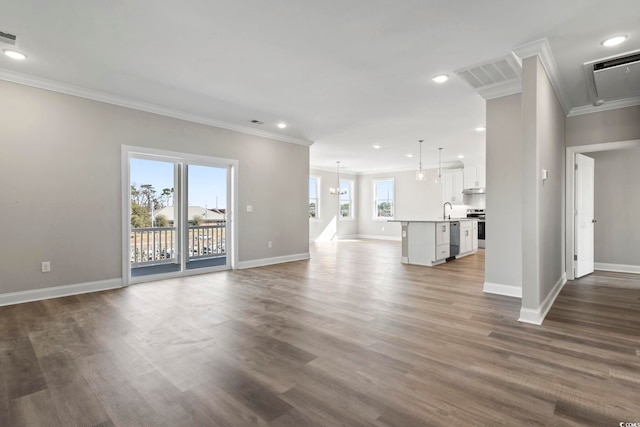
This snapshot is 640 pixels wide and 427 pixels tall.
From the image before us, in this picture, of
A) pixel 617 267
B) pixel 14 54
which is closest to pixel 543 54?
pixel 617 267

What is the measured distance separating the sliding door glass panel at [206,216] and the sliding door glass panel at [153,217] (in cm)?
26

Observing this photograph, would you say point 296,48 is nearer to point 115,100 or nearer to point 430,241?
point 115,100

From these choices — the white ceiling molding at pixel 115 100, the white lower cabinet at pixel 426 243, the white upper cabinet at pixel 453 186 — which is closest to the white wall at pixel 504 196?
the white lower cabinet at pixel 426 243

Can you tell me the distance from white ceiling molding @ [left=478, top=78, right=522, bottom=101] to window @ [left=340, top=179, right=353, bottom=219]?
8322 millimetres

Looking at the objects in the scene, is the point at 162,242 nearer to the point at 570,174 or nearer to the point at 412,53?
the point at 412,53

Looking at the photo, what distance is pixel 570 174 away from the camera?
4949 mm

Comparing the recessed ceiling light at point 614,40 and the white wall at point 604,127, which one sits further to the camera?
the white wall at point 604,127

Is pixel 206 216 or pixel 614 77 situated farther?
pixel 206 216

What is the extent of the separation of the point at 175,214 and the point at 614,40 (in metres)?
6.01

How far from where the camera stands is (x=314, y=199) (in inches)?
447

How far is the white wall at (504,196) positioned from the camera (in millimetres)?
3930

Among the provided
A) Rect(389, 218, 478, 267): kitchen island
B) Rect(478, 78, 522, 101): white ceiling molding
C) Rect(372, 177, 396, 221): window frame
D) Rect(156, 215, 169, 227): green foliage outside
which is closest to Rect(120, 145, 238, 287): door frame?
Rect(156, 215, 169, 227): green foliage outside

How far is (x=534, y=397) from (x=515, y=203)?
8.87 ft

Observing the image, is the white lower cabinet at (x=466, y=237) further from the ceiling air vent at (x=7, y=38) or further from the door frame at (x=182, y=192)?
the ceiling air vent at (x=7, y=38)
